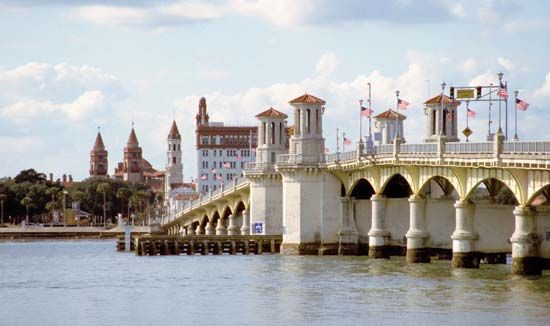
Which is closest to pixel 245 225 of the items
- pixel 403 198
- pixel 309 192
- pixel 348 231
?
pixel 309 192

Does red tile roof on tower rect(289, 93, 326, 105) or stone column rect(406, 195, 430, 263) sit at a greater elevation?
red tile roof on tower rect(289, 93, 326, 105)

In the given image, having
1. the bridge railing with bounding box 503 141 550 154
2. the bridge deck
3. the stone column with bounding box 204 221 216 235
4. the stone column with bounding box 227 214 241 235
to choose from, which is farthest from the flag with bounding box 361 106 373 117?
the stone column with bounding box 204 221 216 235

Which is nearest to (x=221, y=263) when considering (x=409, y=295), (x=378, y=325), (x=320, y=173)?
(x=320, y=173)

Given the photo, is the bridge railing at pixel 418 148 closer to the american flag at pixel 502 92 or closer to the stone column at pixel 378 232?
the american flag at pixel 502 92

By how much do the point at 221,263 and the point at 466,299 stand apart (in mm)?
40195

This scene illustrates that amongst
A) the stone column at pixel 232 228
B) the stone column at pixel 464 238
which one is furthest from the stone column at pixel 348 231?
the stone column at pixel 232 228

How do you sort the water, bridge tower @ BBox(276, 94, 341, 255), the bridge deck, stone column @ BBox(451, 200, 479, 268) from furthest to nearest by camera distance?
the bridge deck, bridge tower @ BBox(276, 94, 341, 255), stone column @ BBox(451, 200, 479, 268), the water

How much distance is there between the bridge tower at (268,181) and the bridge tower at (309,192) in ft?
32.7

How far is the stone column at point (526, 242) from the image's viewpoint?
3415 inches

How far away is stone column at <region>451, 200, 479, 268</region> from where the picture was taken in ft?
316

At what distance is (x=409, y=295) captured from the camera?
80.1 m

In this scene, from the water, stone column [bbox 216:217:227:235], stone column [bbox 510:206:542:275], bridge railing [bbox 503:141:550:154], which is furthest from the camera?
stone column [bbox 216:217:227:235]

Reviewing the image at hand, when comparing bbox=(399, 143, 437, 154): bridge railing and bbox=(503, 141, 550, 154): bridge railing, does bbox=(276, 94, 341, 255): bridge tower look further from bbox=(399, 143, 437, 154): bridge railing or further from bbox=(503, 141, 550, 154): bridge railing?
bbox=(503, 141, 550, 154): bridge railing

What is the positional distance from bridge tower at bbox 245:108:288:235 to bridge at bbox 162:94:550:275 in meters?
0.08
